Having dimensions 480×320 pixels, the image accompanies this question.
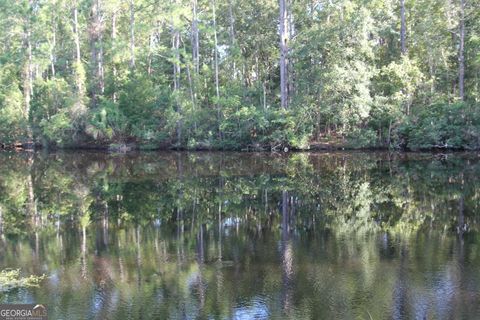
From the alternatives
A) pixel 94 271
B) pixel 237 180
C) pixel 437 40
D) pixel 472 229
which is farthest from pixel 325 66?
pixel 94 271

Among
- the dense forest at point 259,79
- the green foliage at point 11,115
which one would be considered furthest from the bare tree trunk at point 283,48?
the green foliage at point 11,115

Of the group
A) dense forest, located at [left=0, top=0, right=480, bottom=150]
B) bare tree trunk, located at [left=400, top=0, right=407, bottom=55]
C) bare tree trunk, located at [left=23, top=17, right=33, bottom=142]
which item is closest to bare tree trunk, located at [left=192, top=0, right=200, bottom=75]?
dense forest, located at [left=0, top=0, right=480, bottom=150]

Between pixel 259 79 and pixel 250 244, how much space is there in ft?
95.1

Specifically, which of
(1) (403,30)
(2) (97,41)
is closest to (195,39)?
(2) (97,41)

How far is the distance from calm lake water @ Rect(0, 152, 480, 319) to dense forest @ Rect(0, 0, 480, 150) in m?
10.7

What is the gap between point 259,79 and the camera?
126 feet

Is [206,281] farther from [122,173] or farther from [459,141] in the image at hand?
[459,141]

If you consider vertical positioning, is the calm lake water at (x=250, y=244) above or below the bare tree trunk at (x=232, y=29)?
below

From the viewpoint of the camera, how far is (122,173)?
23141mm

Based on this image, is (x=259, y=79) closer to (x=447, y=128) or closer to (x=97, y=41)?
(x=97, y=41)

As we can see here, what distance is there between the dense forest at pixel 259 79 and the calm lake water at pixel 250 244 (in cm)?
1071

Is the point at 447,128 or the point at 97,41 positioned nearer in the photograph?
the point at 447,128

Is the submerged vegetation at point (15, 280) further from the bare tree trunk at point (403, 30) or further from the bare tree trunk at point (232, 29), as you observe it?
the bare tree trunk at point (403, 30)

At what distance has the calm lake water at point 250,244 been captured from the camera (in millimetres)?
7438
